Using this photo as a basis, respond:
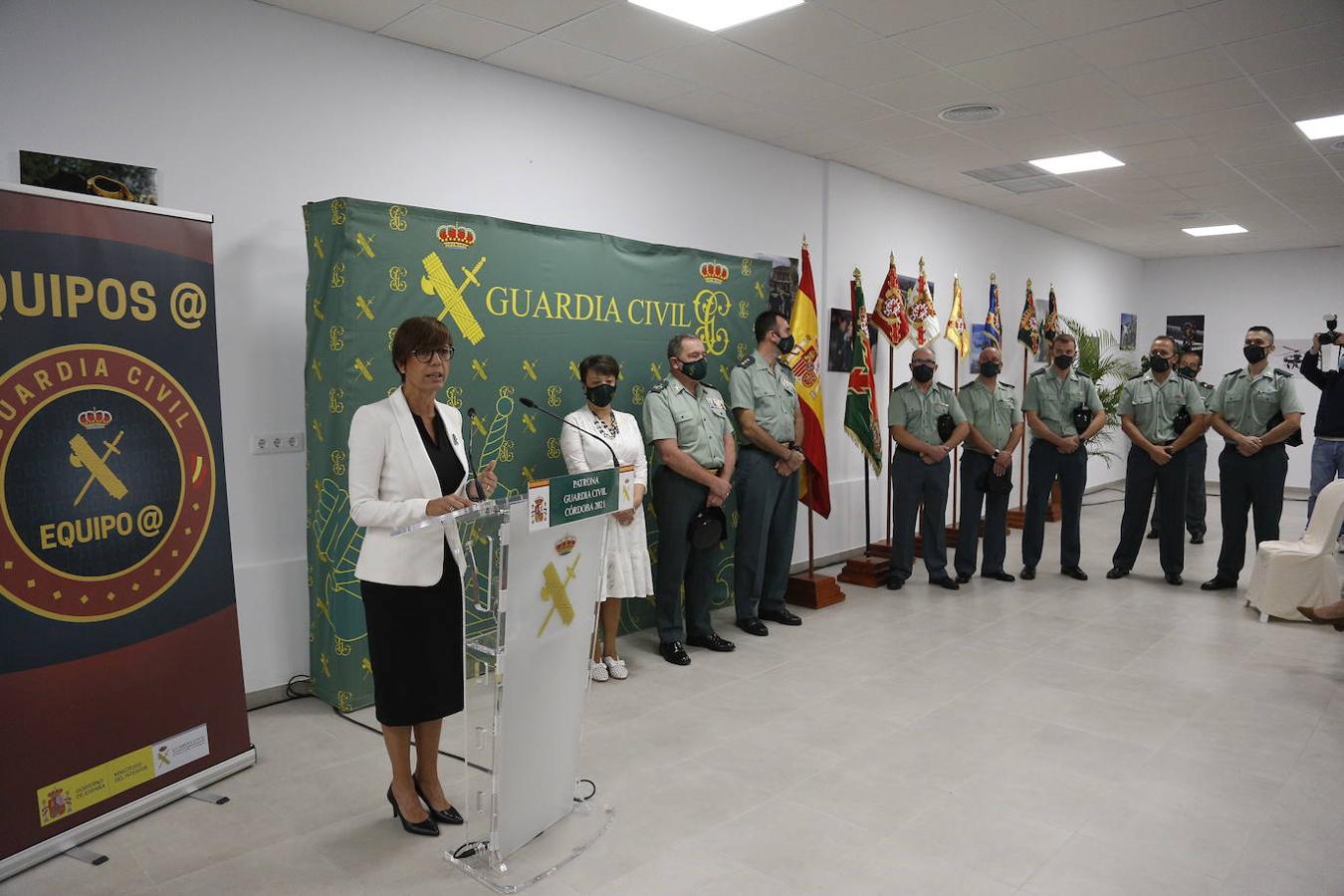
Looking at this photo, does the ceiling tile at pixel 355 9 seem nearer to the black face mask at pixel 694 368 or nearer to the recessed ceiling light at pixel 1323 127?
the black face mask at pixel 694 368

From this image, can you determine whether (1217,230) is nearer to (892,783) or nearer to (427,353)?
(892,783)

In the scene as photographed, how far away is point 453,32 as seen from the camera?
438 centimetres

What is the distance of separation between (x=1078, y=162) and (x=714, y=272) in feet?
12.1

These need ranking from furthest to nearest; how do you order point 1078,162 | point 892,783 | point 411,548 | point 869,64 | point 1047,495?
1. point 1078,162
2. point 1047,495
3. point 869,64
4. point 892,783
5. point 411,548

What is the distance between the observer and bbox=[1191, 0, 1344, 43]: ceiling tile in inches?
157

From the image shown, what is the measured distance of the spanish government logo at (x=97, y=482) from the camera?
9.18 ft

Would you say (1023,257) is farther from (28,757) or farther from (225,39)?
(28,757)

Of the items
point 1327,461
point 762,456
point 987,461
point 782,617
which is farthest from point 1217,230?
point 782,617

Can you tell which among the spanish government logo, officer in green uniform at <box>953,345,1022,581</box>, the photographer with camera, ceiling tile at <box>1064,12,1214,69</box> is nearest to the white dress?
the spanish government logo

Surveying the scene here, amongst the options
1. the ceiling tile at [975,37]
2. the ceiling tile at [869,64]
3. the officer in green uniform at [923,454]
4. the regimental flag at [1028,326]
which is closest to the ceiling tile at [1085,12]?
the ceiling tile at [975,37]

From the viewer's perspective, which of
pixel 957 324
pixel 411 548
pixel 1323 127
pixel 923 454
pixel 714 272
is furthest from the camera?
pixel 957 324

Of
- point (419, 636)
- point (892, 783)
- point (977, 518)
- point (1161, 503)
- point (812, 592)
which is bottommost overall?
point (892, 783)

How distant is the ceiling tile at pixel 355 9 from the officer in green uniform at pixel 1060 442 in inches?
203

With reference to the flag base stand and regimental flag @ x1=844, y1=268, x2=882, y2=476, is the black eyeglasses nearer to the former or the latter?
→ the flag base stand
